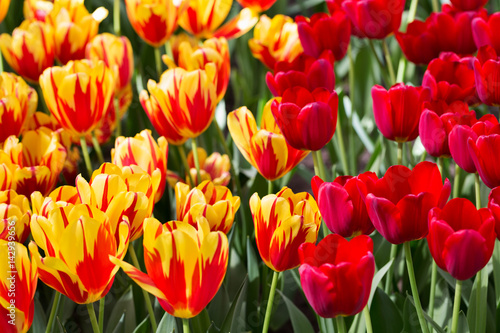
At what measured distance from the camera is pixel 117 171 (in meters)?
0.75

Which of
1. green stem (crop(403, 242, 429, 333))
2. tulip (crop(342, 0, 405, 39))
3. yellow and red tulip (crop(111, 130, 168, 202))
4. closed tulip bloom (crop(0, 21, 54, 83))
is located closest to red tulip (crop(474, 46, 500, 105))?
tulip (crop(342, 0, 405, 39))

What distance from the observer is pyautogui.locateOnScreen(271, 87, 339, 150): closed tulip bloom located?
0.81 metres

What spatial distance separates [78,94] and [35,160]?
132mm

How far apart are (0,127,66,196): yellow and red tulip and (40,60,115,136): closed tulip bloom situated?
0.04 m

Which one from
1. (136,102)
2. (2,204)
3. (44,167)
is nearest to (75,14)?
(136,102)

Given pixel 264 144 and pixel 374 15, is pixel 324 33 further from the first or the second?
pixel 264 144

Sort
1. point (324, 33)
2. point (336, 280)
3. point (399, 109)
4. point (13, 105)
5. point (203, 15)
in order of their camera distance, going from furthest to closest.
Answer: point (203, 15)
point (324, 33)
point (13, 105)
point (399, 109)
point (336, 280)

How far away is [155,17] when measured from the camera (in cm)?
125

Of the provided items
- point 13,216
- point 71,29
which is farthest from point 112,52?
point 13,216

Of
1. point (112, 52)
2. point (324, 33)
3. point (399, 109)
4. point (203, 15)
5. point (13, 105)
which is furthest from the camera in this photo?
point (203, 15)

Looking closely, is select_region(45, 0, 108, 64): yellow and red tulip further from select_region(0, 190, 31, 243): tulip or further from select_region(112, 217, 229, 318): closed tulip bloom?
select_region(112, 217, 229, 318): closed tulip bloom

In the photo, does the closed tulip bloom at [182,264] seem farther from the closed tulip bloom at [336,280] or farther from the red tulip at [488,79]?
the red tulip at [488,79]

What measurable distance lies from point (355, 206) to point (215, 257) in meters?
0.17

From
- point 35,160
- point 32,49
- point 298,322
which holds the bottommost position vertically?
point 298,322
